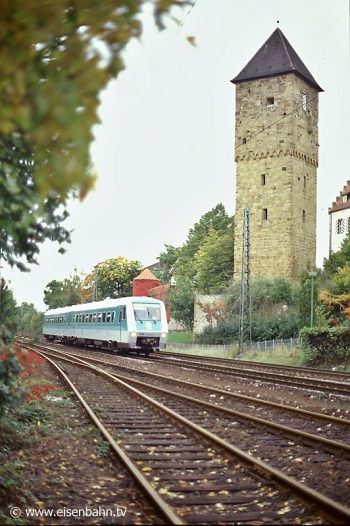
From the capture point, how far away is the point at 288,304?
46.5 meters

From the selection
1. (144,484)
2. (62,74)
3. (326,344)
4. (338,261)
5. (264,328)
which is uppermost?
(338,261)

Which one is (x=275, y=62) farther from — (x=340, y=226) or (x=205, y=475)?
(x=205, y=475)

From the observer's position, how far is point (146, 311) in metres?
31.5

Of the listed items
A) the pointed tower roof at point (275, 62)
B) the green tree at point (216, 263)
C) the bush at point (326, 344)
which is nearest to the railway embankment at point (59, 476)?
the bush at point (326, 344)

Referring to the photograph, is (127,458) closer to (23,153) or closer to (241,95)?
(23,153)

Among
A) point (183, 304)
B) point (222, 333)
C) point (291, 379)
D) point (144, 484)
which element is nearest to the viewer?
point (144, 484)

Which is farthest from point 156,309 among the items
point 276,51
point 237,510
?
point 276,51

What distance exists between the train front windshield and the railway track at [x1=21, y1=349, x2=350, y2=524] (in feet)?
63.4

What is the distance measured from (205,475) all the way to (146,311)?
2491cm

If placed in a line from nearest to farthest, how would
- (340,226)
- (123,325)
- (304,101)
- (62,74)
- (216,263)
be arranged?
(62,74) → (123,325) → (304,101) → (340,226) → (216,263)

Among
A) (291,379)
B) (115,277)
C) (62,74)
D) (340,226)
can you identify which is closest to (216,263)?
(340,226)

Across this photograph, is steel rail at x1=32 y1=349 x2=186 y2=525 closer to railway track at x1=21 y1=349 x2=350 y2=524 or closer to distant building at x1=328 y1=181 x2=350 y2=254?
railway track at x1=21 y1=349 x2=350 y2=524

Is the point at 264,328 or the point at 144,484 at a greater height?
the point at 264,328

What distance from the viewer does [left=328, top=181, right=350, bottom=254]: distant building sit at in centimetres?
6044
